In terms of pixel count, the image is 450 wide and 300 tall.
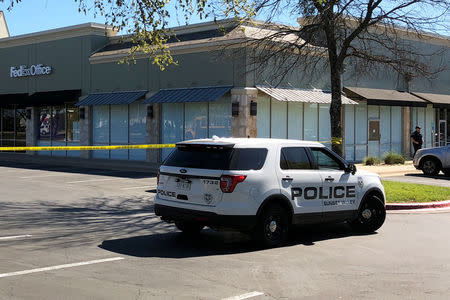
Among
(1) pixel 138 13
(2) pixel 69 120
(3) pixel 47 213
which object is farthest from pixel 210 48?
(3) pixel 47 213

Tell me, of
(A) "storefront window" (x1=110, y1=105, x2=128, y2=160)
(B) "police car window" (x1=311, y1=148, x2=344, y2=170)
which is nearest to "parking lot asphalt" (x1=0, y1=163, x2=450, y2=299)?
(B) "police car window" (x1=311, y1=148, x2=344, y2=170)

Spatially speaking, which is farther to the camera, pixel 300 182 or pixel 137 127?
pixel 137 127

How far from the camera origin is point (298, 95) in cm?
2478

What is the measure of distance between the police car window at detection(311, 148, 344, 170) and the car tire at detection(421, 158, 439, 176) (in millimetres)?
13617

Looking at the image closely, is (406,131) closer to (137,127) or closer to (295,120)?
(295,120)

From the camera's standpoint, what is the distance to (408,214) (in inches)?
521

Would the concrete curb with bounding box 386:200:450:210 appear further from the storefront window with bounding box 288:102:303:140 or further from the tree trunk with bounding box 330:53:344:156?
the storefront window with bounding box 288:102:303:140

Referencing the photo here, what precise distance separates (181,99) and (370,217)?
51.2ft

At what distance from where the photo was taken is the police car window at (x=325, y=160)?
9.84 meters

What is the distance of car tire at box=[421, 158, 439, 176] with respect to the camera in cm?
2232

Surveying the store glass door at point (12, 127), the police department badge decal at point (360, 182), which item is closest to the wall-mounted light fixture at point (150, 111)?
the store glass door at point (12, 127)

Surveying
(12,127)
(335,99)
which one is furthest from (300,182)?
(12,127)

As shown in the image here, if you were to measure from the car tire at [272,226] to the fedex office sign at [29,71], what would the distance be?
27.1 meters

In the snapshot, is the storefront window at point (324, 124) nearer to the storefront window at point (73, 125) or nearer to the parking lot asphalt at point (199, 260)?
the storefront window at point (73, 125)
